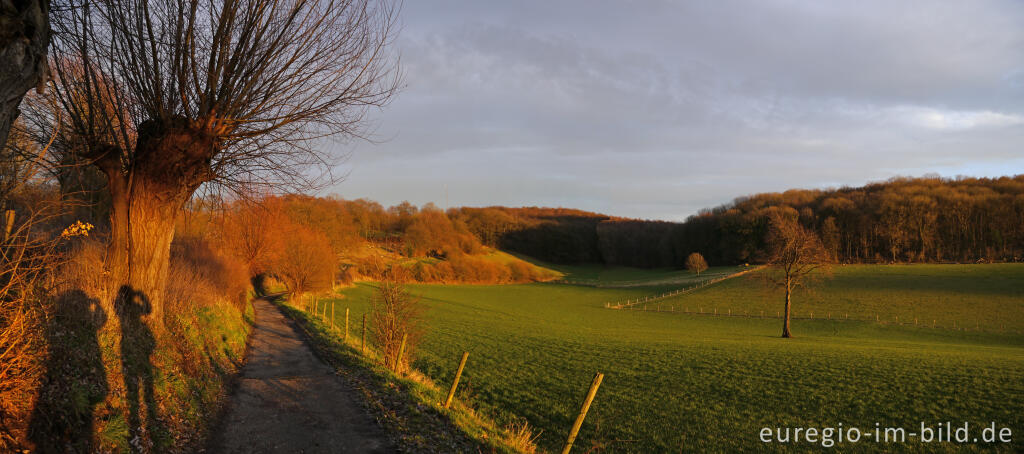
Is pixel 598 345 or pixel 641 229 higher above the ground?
pixel 641 229

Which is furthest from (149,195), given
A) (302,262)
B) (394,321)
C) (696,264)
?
(696,264)

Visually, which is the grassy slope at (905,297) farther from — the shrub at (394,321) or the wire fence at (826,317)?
the shrub at (394,321)

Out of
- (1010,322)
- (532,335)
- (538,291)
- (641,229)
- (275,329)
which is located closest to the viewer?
(275,329)

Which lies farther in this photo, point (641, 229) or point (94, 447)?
point (641, 229)

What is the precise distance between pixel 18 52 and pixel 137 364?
559cm

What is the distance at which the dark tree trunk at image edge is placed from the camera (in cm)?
737

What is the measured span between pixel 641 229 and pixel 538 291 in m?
72.5

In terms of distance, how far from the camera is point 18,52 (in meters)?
2.62

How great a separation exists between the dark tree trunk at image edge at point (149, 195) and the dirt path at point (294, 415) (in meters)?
2.32

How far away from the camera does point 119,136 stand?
8.12 metres

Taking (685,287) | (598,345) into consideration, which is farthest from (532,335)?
(685,287)

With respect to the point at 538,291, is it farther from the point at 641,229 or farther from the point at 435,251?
the point at 641,229

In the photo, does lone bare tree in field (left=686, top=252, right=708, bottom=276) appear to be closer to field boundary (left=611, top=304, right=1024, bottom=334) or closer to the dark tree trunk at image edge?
field boundary (left=611, top=304, right=1024, bottom=334)

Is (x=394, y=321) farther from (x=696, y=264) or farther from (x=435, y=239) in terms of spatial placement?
(x=696, y=264)
